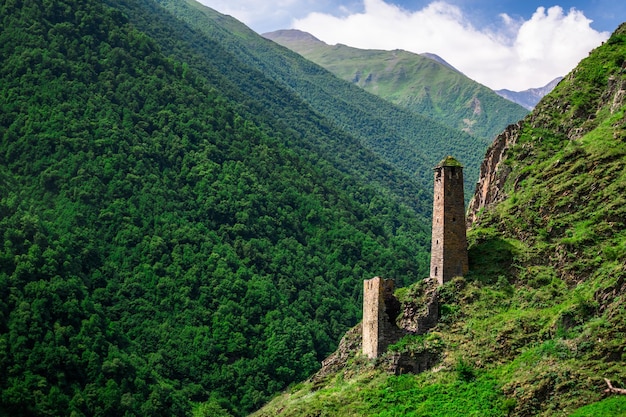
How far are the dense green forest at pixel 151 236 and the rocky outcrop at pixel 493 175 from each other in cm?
3943

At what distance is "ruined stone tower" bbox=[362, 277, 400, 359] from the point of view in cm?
5700

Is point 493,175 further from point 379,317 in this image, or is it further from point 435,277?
point 379,317

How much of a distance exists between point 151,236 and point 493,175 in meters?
64.2

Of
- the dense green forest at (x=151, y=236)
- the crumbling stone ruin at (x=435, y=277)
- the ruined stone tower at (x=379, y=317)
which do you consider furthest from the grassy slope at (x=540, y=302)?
the dense green forest at (x=151, y=236)

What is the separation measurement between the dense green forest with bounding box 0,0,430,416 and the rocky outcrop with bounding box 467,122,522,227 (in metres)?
39.4

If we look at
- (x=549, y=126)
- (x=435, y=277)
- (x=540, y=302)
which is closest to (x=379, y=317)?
(x=435, y=277)

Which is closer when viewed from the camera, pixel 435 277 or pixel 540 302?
pixel 540 302

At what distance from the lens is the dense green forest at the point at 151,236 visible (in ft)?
321

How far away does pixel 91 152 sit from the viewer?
128 metres

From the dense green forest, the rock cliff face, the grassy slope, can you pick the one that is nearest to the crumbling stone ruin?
the grassy slope

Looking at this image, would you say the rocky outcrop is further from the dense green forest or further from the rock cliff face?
the dense green forest

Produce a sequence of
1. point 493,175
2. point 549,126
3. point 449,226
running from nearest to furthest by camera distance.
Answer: point 449,226, point 549,126, point 493,175

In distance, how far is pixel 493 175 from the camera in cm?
6788

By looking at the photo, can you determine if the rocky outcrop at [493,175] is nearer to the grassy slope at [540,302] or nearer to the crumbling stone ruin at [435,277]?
the grassy slope at [540,302]
